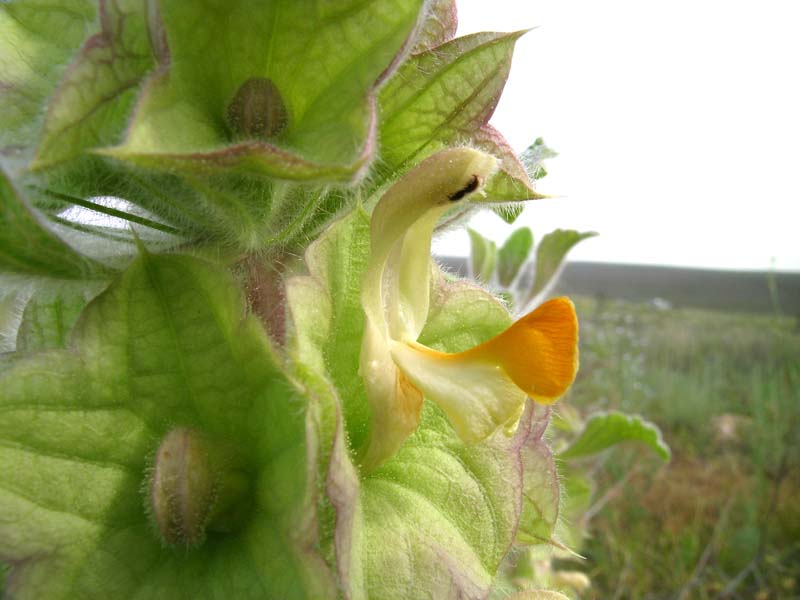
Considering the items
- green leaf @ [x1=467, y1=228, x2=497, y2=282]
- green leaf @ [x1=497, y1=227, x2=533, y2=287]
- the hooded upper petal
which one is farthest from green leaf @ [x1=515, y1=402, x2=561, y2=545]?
green leaf @ [x1=497, y1=227, x2=533, y2=287]

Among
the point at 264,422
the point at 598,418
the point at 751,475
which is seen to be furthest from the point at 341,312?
the point at 751,475

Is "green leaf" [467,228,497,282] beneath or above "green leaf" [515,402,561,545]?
above

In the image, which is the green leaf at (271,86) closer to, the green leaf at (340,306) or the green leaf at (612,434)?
the green leaf at (340,306)

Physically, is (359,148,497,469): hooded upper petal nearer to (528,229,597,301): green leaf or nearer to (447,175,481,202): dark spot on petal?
(447,175,481,202): dark spot on petal

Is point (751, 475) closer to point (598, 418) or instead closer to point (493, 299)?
point (598, 418)

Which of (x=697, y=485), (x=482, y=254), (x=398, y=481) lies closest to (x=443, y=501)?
(x=398, y=481)

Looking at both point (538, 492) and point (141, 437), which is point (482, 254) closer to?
Answer: point (538, 492)

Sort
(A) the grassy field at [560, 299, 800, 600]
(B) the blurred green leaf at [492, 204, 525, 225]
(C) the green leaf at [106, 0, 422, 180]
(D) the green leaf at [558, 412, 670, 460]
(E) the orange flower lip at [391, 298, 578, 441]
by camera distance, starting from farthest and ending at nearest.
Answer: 1. (A) the grassy field at [560, 299, 800, 600]
2. (D) the green leaf at [558, 412, 670, 460]
3. (B) the blurred green leaf at [492, 204, 525, 225]
4. (E) the orange flower lip at [391, 298, 578, 441]
5. (C) the green leaf at [106, 0, 422, 180]

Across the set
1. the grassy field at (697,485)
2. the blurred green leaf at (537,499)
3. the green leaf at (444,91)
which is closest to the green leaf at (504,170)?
the green leaf at (444,91)
